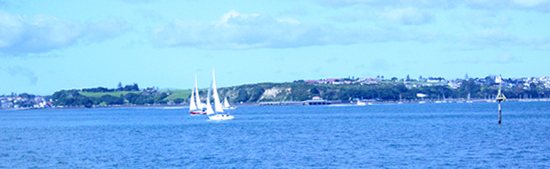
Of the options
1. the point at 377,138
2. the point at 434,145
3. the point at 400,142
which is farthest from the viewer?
the point at 377,138

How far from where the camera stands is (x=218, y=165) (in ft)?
127

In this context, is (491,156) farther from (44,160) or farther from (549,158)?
(44,160)

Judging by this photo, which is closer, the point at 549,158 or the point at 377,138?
the point at 549,158

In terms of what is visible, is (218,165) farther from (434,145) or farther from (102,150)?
(434,145)

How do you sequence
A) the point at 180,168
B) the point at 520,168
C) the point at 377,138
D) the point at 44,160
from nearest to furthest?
1. the point at 520,168
2. the point at 180,168
3. the point at 44,160
4. the point at 377,138

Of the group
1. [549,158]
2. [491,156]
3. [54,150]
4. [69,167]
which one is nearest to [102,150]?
[54,150]

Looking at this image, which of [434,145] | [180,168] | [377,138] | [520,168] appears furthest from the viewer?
[377,138]

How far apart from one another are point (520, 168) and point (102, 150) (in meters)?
29.5

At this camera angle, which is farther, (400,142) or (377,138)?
(377,138)

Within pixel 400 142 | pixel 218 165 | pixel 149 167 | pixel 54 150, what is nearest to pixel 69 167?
pixel 149 167

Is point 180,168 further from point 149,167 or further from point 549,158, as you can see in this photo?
point 549,158

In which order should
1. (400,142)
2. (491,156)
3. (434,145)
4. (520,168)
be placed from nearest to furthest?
(520,168) → (491,156) → (434,145) → (400,142)

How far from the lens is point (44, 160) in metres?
43.0

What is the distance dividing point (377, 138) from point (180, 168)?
23132mm
